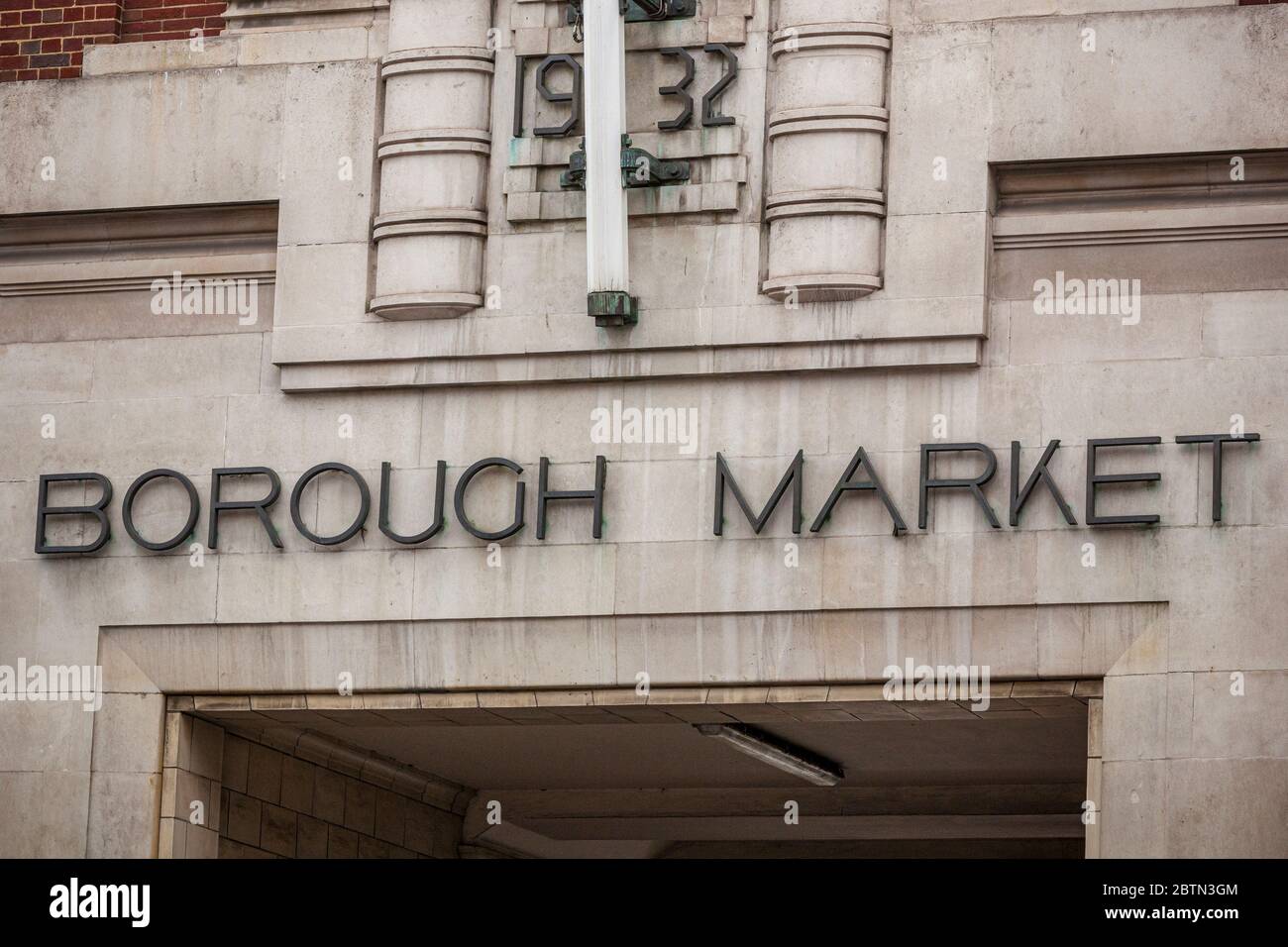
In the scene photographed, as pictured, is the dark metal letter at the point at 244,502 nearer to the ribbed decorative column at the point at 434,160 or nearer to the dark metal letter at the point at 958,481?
the ribbed decorative column at the point at 434,160

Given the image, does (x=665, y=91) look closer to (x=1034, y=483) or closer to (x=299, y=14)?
(x=299, y=14)

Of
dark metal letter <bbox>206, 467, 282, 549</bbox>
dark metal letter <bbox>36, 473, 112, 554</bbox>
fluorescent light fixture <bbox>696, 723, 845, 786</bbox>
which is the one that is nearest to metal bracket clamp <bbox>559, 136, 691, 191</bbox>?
dark metal letter <bbox>206, 467, 282, 549</bbox>

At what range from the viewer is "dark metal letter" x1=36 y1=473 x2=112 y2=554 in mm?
16609

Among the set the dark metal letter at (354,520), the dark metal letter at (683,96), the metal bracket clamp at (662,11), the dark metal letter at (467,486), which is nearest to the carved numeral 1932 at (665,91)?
the dark metal letter at (683,96)

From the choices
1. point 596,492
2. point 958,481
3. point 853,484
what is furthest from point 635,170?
point 958,481

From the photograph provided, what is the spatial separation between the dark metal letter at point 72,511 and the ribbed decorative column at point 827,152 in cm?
510

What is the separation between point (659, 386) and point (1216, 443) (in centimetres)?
373

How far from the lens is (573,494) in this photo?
51.4ft

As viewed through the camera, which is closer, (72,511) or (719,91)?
(719,91)

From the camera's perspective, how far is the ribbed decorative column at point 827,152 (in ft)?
50.6

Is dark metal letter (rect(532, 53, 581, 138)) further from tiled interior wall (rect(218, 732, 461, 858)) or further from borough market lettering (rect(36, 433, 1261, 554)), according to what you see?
tiled interior wall (rect(218, 732, 461, 858))
